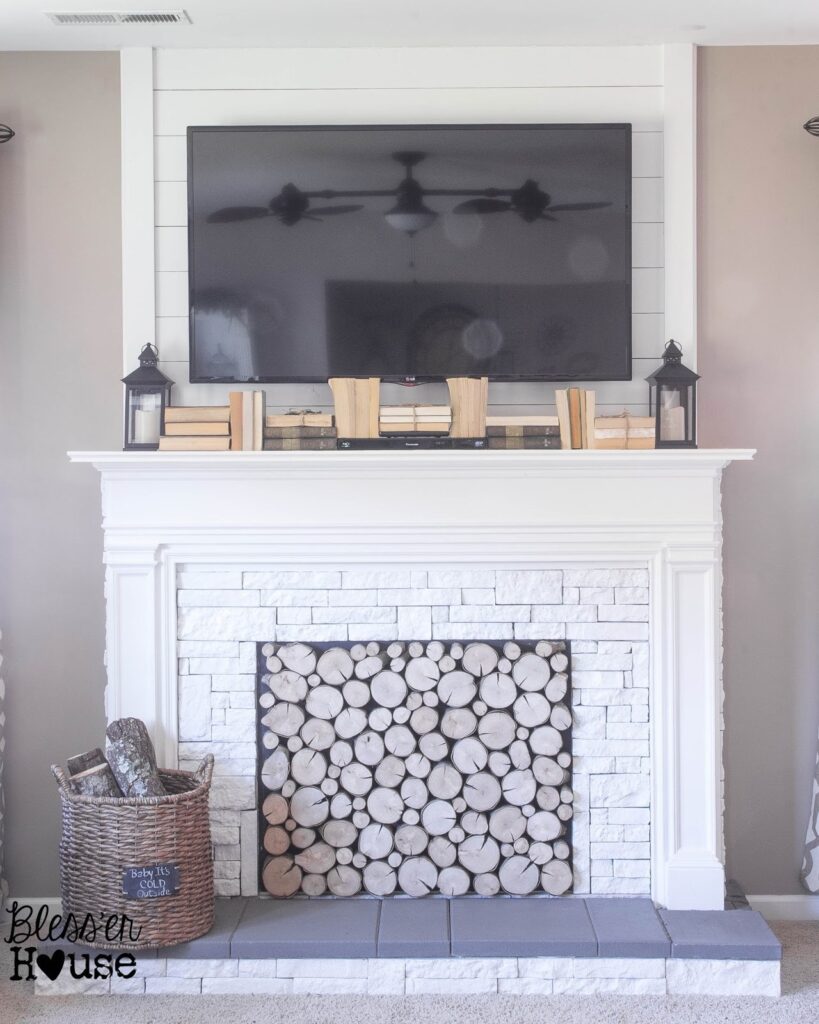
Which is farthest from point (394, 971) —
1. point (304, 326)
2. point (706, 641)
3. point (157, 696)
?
point (304, 326)

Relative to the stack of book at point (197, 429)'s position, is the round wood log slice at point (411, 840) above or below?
below

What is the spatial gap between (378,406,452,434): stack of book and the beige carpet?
1379 mm

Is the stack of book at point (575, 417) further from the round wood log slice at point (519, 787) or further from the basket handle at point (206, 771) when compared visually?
the basket handle at point (206, 771)

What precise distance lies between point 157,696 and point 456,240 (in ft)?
4.74

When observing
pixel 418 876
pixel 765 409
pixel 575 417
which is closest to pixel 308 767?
pixel 418 876

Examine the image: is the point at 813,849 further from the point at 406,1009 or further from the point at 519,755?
the point at 406,1009

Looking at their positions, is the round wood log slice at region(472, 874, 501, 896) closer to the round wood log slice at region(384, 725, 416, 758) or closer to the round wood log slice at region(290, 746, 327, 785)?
the round wood log slice at region(384, 725, 416, 758)

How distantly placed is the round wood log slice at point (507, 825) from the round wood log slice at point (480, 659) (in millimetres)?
366

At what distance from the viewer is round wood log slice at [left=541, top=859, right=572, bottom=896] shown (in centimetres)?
258

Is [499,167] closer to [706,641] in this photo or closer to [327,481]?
[327,481]

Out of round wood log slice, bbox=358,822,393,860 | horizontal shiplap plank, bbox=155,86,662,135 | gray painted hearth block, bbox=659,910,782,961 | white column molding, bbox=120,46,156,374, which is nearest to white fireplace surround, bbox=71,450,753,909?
gray painted hearth block, bbox=659,910,782,961

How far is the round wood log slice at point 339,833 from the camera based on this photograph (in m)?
2.60

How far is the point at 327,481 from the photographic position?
101 inches

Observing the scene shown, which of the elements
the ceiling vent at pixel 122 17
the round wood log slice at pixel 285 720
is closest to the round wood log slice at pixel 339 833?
the round wood log slice at pixel 285 720
